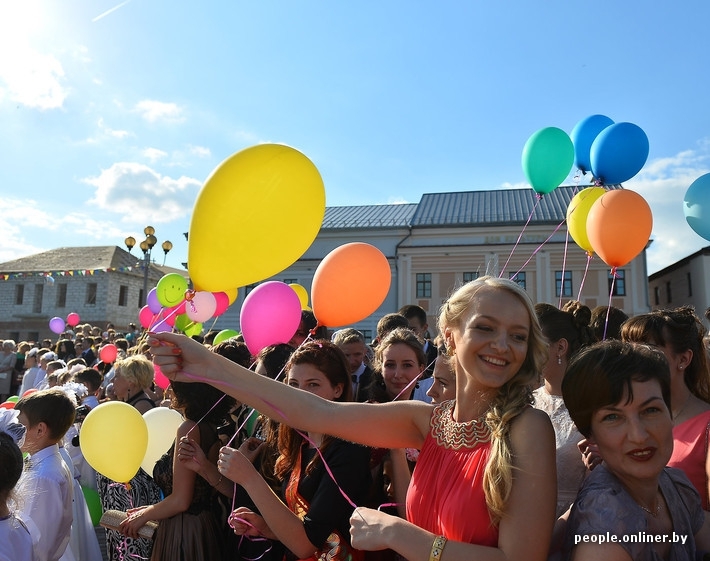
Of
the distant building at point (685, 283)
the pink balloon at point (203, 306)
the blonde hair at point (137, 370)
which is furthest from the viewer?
the distant building at point (685, 283)

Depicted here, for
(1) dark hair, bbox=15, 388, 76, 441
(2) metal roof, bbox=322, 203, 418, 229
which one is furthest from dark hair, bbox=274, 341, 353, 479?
(2) metal roof, bbox=322, 203, 418, 229

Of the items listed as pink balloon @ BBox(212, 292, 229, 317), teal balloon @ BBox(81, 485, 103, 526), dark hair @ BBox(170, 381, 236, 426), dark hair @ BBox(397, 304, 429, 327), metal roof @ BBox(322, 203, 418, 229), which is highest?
metal roof @ BBox(322, 203, 418, 229)

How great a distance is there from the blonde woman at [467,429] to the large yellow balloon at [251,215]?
499 millimetres

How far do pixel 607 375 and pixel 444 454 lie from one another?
567mm

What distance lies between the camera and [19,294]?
3984 cm

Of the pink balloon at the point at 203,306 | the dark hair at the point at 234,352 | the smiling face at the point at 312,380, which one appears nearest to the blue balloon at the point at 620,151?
the smiling face at the point at 312,380

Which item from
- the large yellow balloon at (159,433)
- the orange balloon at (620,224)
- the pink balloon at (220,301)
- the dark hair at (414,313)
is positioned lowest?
the large yellow balloon at (159,433)

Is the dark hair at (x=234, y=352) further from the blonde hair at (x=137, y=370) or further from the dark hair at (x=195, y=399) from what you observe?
the blonde hair at (x=137, y=370)

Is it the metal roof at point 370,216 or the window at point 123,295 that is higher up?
the metal roof at point 370,216

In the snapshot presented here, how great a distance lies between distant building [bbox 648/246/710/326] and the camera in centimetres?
2508

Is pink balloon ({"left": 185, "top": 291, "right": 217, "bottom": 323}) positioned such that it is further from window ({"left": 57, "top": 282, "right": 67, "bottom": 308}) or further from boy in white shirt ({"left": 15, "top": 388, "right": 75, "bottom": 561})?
window ({"left": 57, "top": 282, "right": 67, "bottom": 308})

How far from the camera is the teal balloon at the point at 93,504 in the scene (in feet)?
14.5

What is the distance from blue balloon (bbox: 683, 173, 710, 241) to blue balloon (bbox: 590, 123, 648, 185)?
568mm

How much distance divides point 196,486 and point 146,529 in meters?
0.37
